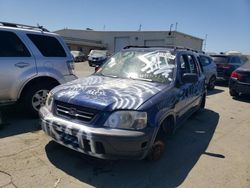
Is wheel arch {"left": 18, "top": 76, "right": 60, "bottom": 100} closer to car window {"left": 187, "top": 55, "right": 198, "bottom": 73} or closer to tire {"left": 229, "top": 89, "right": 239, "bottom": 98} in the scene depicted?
car window {"left": 187, "top": 55, "right": 198, "bottom": 73}

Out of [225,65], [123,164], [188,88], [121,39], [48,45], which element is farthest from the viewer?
[121,39]

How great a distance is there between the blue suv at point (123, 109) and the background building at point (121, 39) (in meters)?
36.5

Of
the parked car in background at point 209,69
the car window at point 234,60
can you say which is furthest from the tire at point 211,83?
the car window at point 234,60

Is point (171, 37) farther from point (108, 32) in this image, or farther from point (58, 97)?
point (58, 97)

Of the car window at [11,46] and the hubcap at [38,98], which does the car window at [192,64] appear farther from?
the car window at [11,46]

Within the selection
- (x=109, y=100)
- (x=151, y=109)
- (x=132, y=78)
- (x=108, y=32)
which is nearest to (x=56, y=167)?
(x=109, y=100)

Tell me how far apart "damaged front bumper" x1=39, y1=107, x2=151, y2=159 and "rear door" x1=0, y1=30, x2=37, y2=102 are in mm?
2328

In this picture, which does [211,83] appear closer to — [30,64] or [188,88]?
[188,88]

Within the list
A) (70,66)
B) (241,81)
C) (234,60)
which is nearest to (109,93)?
(70,66)

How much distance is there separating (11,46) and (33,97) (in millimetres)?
1140

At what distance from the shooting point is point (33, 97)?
5.49m

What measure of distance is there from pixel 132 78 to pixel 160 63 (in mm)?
622

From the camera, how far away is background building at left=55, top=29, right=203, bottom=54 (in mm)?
41688

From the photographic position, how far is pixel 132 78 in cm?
436
